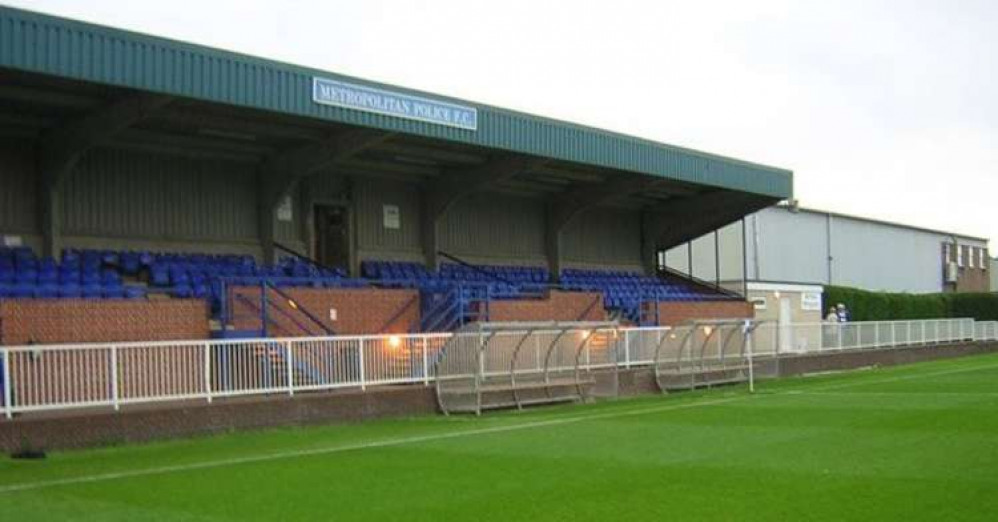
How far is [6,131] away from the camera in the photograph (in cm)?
2208

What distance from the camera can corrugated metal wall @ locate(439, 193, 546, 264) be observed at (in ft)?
106

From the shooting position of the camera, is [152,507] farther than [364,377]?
No

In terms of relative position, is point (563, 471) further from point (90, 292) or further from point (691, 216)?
point (691, 216)

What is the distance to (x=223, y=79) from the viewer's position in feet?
67.4

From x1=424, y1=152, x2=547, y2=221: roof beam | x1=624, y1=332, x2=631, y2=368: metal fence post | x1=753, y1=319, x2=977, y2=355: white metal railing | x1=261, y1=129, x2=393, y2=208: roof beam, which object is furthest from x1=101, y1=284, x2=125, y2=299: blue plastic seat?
x1=753, y1=319, x2=977, y2=355: white metal railing

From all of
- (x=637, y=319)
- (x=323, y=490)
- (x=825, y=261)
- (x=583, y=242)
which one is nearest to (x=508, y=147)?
(x=637, y=319)

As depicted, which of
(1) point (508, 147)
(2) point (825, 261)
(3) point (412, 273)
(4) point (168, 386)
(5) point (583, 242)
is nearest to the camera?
Answer: (4) point (168, 386)

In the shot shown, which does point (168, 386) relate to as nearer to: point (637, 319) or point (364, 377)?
point (364, 377)

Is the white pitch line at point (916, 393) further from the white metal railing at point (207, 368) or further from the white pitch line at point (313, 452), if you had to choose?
the white metal railing at point (207, 368)

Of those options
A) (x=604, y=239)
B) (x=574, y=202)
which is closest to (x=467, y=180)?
(x=574, y=202)

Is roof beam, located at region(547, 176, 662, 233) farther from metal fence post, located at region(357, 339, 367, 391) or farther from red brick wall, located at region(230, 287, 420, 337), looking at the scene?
metal fence post, located at region(357, 339, 367, 391)

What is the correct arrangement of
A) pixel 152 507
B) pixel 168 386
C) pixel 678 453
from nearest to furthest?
pixel 152 507
pixel 678 453
pixel 168 386

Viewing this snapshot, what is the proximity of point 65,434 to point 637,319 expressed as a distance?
61.6 ft

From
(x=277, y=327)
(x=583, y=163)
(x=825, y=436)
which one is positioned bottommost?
(x=825, y=436)
